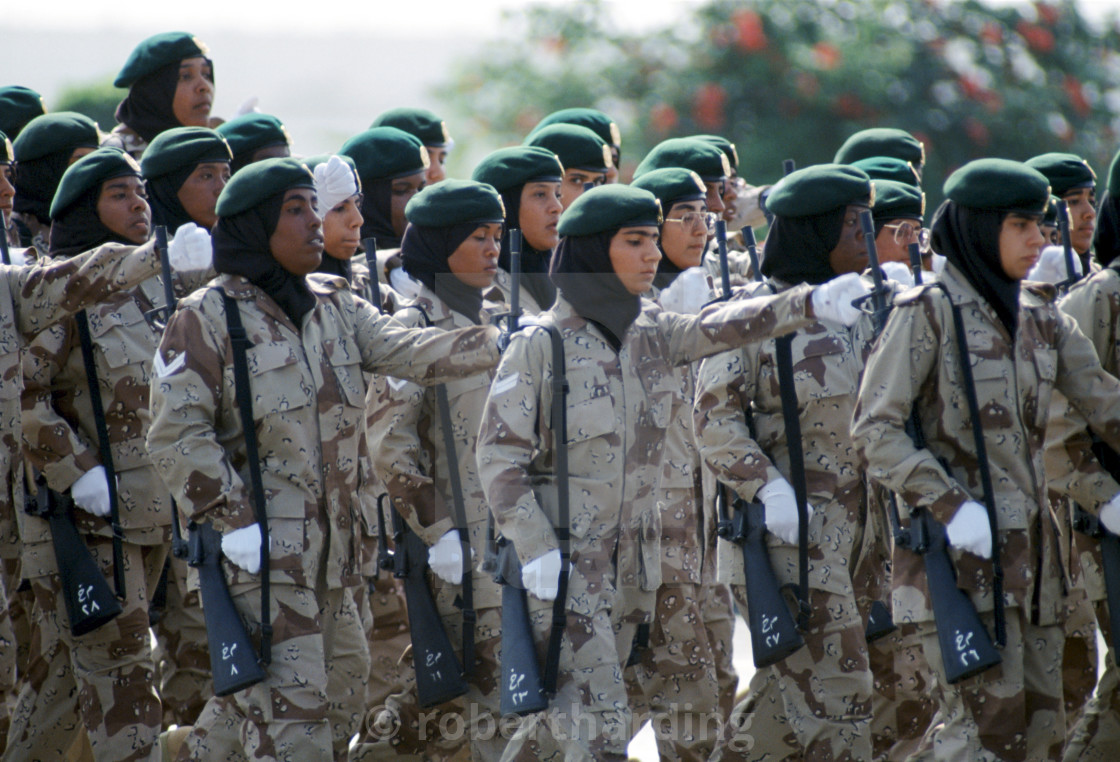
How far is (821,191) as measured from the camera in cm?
641

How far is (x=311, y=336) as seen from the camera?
593 cm

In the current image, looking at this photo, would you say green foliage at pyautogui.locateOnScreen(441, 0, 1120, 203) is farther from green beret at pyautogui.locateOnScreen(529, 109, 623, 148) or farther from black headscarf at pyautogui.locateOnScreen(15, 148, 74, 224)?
black headscarf at pyautogui.locateOnScreen(15, 148, 74, 224)

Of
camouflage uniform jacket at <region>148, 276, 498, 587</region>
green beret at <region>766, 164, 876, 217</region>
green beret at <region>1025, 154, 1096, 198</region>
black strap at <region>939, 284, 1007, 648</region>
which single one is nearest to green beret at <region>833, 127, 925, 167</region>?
green beret at <region>1025, 154, 1096, 198</region>

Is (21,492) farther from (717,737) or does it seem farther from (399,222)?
(717,737)

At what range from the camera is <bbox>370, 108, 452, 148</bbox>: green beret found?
30.1 ft

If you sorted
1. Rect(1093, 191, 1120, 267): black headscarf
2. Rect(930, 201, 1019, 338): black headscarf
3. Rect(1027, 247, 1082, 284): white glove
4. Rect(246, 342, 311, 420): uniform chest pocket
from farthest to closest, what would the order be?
Rect(1027, 247, 1082, 284): white glove, Rect(1093, 191, 1120, 267): black headscarf, Rect(930, 201, 1019, 338): black headscarf, Rect(246, 342, 311, 420): uniform chest pocket

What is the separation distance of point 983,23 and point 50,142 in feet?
50.6

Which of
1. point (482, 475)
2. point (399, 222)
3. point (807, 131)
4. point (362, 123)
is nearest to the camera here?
point (482, 475)

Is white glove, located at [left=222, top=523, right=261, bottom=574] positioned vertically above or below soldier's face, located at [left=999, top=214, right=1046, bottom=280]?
below

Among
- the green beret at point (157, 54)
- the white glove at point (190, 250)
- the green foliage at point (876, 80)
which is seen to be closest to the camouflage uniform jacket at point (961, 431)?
the white glove at point (190, 250)

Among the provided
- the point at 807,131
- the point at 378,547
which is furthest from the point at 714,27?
the point at 378,547

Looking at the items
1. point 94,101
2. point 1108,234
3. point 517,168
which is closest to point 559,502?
point 517,168

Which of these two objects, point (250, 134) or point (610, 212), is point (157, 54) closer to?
point (250, 134)

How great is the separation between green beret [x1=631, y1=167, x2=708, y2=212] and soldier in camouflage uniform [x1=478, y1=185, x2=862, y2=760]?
1.14 meters
